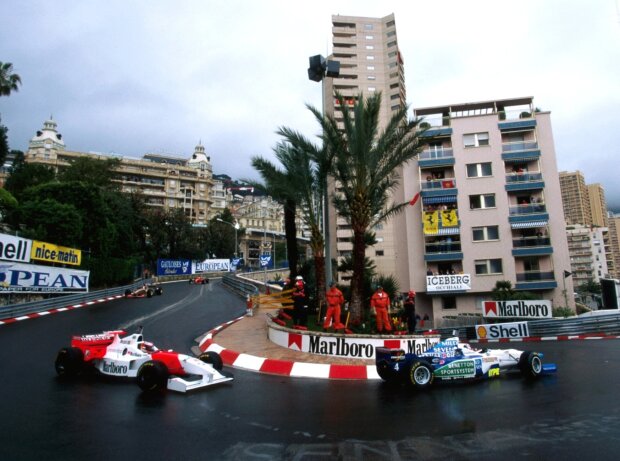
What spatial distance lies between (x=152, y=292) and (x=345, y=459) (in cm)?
2866

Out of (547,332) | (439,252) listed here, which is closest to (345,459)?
(547,332)

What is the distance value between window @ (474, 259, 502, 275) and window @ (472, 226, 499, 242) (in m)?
1.92

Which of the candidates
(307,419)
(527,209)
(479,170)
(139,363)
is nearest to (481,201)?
(479,170)

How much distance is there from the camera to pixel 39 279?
70.9ft

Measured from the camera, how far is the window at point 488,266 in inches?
1366

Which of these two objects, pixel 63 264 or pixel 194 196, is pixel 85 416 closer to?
pixel 63 264

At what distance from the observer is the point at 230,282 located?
39.5 m

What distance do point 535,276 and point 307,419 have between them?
3373 cm

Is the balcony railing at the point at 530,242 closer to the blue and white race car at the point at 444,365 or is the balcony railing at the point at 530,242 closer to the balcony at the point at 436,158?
the balcony at the point at 436,158

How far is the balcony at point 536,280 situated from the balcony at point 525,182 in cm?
723

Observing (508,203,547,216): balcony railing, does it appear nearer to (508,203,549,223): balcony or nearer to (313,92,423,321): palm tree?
(508,203,549,223): balcony

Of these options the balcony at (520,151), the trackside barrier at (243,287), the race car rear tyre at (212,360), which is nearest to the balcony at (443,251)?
the balcony at (520,151)

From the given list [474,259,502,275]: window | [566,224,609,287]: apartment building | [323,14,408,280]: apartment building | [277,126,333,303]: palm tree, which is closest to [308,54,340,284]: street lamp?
[277,126,333,303]: palm tree

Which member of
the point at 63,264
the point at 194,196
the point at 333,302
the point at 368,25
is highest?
the point at 368,25
